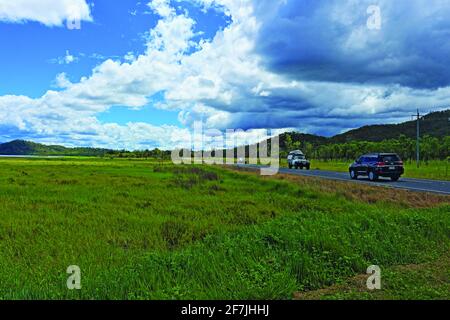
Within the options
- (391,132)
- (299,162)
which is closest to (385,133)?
(391,132)

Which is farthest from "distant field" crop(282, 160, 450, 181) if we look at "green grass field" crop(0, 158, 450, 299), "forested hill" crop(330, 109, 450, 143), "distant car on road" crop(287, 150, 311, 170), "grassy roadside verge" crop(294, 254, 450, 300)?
"forested hill" crop(330, 109, 450, 143)

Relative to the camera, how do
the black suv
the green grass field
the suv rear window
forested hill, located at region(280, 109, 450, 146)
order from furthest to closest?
forested hill, located at region(280, 109, 450, 146), the suv rear window, the black suv, the green grass field

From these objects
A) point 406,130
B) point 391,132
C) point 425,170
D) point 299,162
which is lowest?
point 425,170

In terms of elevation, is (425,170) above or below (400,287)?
above

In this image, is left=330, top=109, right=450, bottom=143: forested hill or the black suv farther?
left=330, top=109, right=450, bottom=143: forested hill

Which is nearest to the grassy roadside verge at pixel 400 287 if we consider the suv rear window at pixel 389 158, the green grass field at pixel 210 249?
the green grass field at pixel 210 249

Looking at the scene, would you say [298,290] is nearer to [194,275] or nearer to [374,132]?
[194,275]

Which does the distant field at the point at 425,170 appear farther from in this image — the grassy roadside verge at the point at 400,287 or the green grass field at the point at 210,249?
the grassy roadside verge at the point at 400,287

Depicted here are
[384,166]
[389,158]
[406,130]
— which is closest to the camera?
[384,166]

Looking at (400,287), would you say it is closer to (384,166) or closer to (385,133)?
(384,166)

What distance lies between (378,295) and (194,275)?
2.89m

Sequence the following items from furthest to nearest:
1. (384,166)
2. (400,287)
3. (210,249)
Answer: (384,166) → (210,249) → (400,287)

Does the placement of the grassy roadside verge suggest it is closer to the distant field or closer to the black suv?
the black suv

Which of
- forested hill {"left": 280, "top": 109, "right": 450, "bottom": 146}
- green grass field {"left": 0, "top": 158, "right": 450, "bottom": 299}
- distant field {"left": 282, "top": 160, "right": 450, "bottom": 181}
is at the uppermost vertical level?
forested hill {"left": 280, "top": 109, "right": 450, "bottom": 146}
